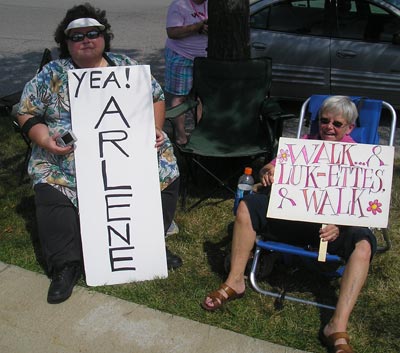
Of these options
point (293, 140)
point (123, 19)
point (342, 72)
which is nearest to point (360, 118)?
point (293, 140)

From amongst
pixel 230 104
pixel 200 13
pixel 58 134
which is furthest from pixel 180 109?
pixel 58 134

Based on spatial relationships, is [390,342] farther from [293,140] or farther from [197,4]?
[197,4]

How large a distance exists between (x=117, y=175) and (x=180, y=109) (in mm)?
1232

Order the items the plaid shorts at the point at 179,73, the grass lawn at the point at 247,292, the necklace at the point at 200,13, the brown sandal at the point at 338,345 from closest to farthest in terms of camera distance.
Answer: the brown sandal at the point at 338,345 < the grass lawn at the point at 247,292 < the necklace at the point at 200,13 < the plaid shorts at the point at 179,73

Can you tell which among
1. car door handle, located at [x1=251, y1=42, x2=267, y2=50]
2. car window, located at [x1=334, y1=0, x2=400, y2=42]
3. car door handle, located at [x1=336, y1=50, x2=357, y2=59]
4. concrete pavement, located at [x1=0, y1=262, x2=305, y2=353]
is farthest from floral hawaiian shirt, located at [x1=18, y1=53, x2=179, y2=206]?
car window, located at [x1=334, y1=0, x2=400, y2=42]

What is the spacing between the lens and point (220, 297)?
3223mm

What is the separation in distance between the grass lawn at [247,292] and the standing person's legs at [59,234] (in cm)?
14

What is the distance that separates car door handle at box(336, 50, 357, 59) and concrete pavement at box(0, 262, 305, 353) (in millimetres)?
3992

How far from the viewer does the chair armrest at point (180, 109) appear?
4.47 metres

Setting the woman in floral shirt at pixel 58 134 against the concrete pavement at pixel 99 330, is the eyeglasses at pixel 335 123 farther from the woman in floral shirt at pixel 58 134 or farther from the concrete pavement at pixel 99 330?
the concrete pavement at pixel 99 330

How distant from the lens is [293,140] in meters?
3.31

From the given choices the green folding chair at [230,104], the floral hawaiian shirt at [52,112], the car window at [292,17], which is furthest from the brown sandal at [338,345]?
the car window at [292,17]

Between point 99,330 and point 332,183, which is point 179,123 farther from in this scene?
point 99,330

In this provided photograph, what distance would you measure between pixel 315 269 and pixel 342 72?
336 cm
